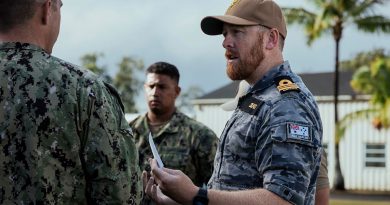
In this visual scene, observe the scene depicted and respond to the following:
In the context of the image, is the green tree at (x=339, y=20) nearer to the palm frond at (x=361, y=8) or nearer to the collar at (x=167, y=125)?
the palm frond at (x=361, y=8)

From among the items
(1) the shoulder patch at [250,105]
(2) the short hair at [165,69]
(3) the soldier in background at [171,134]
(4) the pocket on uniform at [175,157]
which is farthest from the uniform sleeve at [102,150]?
(2) the short hair at [165,69]

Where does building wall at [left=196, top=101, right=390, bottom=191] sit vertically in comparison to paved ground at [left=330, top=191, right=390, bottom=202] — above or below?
above

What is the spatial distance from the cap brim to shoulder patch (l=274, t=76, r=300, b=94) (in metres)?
0.27

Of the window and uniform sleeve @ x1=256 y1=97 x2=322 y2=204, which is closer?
uniform sleeve @ x1=256 y1=97 x2=322 y2=204

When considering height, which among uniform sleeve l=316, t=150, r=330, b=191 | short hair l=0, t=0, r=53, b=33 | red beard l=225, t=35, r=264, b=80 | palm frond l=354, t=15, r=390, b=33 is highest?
palm frond l=354, t=15, r=390, b=33

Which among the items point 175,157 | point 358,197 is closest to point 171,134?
point 175,157

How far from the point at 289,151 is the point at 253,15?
2.27ft

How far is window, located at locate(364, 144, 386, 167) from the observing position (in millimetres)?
38125

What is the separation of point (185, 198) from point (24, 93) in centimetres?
76

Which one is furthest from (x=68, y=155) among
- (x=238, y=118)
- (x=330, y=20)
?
(x=330, y=20)

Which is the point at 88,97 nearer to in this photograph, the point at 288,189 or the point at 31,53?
the point at 31,53

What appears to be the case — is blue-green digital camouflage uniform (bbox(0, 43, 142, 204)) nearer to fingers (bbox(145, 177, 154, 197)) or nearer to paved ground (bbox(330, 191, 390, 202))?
fingers (bbox(145, 177, 154, 197))

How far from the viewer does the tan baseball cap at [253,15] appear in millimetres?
3402

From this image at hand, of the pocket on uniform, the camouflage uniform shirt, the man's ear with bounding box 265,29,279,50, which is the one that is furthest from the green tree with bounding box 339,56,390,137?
the man's ear with bounding box 265,29,279,50
